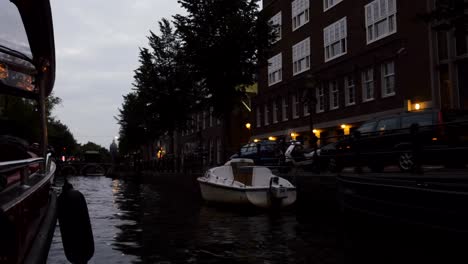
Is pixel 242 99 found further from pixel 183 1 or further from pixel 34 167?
pixel 34 167

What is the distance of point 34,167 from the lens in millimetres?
4676

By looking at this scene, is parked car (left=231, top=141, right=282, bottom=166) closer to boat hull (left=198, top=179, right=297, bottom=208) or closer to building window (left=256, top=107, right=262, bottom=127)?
boat hull (left=198, top=179, right=297, bottom=208)

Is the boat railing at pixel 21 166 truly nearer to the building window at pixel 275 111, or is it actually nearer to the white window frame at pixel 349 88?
the white window frame at pixel 349 88

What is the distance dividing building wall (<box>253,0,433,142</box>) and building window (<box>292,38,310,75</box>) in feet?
1.59

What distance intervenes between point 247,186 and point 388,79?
1445 cm

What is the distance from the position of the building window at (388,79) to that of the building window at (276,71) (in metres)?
13.5

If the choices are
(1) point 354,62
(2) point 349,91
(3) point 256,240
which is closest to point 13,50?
(3) point 256,240

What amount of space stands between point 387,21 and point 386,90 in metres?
3.88

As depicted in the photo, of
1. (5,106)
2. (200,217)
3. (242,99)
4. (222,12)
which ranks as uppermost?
(222,12)

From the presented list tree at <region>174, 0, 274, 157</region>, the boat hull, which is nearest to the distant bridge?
tree at <region>174, 0, 274, 157</region>

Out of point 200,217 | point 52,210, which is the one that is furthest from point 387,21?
point 52,210

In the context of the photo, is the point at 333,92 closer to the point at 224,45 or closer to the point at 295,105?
the point at 295,105

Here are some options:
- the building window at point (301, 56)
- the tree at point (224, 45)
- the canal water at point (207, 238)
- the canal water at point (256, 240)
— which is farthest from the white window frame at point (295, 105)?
the canal water at point (256, 240)

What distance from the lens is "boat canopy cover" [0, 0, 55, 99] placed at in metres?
3.62
